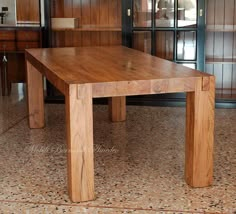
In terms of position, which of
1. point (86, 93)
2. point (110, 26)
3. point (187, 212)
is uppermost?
point (110, 26)

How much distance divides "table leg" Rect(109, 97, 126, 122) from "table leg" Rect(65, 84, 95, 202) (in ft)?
5.27

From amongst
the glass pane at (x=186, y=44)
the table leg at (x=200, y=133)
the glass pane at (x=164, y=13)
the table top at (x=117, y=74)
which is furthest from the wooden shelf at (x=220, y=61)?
the table leg at (x=200, y=133)

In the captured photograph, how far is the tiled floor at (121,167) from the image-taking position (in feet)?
7.97

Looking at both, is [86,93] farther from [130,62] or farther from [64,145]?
[64,145]

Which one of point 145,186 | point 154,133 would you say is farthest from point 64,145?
point 145,186

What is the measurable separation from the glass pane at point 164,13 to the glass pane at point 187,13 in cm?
7

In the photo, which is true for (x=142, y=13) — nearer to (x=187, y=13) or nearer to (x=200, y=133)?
(x=187, y=13)

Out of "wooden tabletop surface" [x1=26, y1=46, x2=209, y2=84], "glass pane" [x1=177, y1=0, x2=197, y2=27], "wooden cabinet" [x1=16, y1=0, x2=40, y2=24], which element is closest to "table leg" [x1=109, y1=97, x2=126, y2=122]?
"wooden tabletop surface" [x1=26, y1=46, x2=209, y2=84]

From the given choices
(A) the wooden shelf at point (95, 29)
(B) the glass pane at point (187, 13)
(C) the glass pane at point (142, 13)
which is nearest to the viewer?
(B) the glass pane at point (187, 13)

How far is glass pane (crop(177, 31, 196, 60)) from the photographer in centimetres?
456

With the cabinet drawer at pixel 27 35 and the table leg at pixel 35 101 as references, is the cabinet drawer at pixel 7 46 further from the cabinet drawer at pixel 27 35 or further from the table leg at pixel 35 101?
the table leg at pixel 35 101

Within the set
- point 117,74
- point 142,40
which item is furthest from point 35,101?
point 117,74

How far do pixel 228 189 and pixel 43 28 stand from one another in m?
2.78

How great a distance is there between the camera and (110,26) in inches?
189
